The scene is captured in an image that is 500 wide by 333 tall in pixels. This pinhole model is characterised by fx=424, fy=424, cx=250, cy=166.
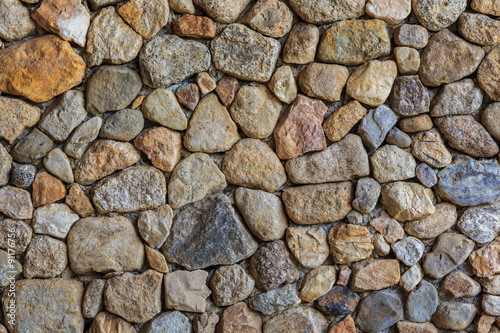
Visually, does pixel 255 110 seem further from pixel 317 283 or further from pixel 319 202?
pixel 317 283

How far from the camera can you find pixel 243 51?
1624 millimetres

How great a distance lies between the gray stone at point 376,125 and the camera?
1.65 meters

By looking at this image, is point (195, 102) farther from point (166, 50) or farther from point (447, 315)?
point (447, 315)

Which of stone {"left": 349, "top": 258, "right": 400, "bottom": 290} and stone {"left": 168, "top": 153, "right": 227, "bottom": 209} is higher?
stone {"left": 168, "top": 153, "right": 227, "bottom": 209}

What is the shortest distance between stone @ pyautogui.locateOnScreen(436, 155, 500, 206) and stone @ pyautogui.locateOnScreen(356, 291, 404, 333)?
47cm

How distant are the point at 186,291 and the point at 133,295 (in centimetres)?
21

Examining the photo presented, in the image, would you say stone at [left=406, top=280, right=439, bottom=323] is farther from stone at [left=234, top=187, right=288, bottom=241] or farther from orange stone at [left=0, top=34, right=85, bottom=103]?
orange stone at [left=0, top=34, right=85, bottom=103]

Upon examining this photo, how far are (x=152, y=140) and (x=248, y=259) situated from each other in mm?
615

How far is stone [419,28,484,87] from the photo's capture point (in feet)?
5.34

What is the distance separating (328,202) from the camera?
5.49 feet

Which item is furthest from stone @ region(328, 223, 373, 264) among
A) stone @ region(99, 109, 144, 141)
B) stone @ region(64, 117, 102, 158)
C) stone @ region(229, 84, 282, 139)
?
stone @ region(64, 117, 102, 158)

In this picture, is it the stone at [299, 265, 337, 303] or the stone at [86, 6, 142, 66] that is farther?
the stone at [299, 265, 337, 303]

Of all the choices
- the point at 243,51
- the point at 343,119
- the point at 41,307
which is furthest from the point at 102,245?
the point at 343,119

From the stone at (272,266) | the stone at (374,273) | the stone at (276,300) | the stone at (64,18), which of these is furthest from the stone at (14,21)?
the stone at (374,273)
